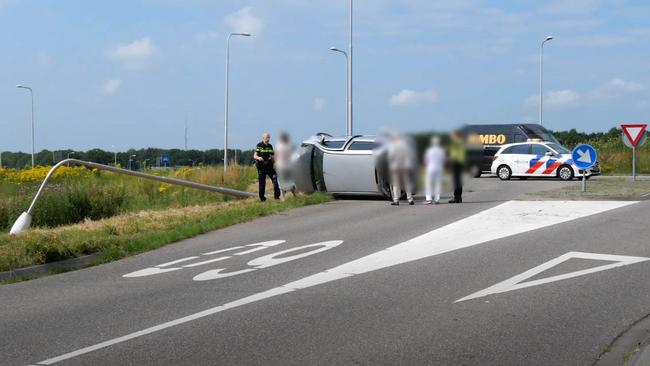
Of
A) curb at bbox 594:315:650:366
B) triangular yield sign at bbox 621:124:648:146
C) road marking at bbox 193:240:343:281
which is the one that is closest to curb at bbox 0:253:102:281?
road marking at bbox 193:240:343:281

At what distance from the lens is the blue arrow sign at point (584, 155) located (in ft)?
70.3

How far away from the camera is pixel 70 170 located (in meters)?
27.8

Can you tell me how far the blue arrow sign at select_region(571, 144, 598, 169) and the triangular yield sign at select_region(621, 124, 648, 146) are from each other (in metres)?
5.73

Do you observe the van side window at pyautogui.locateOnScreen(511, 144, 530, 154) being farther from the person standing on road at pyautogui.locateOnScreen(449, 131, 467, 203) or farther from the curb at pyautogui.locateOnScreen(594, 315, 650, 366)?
the person standing on road at pyautogui.locateOnScreen(449, 131, 467, 203)

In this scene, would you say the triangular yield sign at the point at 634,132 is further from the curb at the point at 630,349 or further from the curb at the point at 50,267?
the curb at the point at 630,349

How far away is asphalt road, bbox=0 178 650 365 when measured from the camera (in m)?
6.87

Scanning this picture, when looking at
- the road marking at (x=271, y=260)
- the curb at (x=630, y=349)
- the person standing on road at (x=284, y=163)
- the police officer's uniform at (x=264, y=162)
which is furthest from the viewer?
the police officer's uniform at (x=264, y=162)

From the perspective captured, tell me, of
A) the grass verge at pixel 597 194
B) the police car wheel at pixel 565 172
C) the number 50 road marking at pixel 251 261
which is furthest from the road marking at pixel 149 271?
the police car wheel at pixel 565 172

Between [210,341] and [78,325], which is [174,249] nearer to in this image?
[78,325]

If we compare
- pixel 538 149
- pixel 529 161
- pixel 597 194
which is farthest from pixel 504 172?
pixel 597 194

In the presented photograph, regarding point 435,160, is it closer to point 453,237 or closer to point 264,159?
point 453,237

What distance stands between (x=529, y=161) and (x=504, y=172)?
1.11 metres

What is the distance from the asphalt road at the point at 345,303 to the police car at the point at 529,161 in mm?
17745

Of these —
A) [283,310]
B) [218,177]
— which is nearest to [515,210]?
[283,310]
